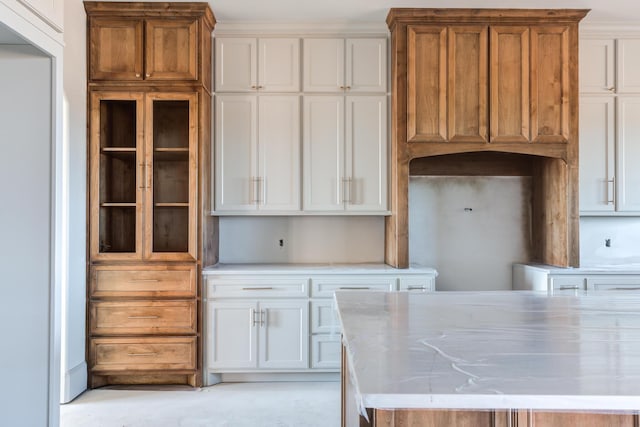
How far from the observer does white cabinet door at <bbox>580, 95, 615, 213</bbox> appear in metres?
3.60

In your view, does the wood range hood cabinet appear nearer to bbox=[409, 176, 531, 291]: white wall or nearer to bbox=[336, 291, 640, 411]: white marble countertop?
bbox=[409, 176, 531, 291]: white wall

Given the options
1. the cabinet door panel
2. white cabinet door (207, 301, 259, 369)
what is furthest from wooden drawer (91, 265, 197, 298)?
the cabinet door panel

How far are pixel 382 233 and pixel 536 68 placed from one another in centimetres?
175

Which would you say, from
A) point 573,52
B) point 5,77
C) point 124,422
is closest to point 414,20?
point 573,52

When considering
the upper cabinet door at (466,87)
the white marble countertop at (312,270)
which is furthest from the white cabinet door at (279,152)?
the upper cabinet door at (466,87)

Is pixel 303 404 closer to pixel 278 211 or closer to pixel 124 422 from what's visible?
pixel 124 422

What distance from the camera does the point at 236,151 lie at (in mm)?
3547

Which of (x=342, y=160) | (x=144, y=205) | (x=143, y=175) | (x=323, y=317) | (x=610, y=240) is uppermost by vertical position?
(x=342, y=160)

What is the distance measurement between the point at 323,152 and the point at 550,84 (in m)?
1.79

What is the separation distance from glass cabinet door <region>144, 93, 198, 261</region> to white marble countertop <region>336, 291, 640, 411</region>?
181 centimetres

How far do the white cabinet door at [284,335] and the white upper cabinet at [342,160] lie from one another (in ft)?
2.65

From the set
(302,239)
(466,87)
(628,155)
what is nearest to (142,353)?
(302,239)

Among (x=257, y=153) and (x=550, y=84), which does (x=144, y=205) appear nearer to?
(x=257, y=153)

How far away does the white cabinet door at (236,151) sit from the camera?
3.53 metres
